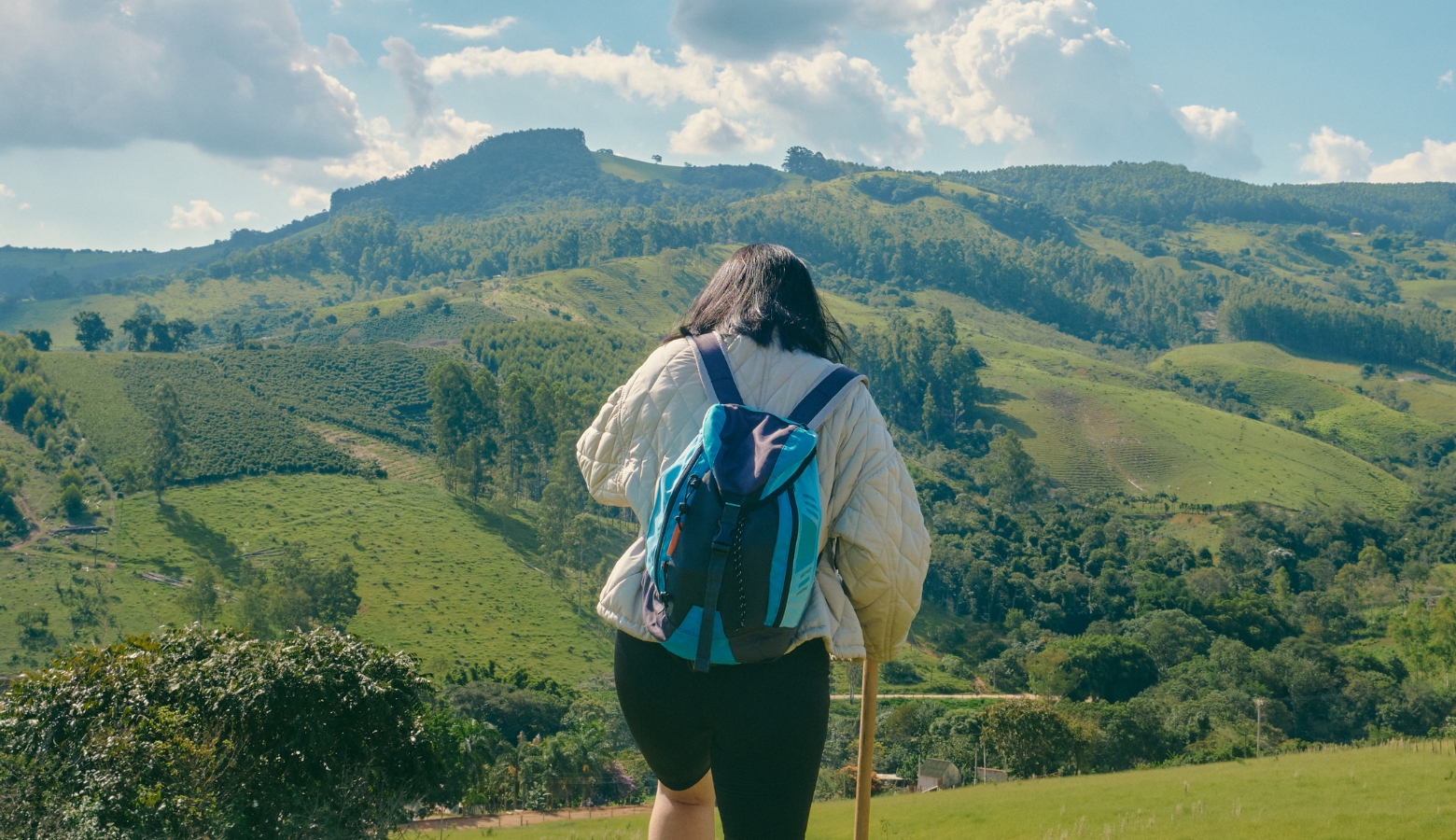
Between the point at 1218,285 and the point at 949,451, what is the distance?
11073 centimetres

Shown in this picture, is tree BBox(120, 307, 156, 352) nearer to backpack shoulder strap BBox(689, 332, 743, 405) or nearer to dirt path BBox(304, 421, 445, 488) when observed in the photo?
dirt path BBox(304, 421, 445, 488)

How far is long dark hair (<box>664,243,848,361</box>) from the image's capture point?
284 centimetres

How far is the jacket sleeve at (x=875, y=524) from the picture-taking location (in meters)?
2.60

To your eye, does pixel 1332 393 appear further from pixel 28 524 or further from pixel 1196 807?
pixel 28 524

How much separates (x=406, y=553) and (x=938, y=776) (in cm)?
3827

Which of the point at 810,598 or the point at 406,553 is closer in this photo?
the point at 810,598

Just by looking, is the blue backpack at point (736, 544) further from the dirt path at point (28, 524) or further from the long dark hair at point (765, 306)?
the dirt path at point (28, 524)

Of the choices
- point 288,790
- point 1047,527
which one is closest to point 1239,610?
point 1047,527

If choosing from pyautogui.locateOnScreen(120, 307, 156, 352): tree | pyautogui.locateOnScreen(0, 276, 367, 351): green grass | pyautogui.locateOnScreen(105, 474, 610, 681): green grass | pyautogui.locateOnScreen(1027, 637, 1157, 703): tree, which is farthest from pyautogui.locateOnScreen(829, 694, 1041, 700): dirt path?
pyautogui.locateOnScreen(0, 276, 367, 351): green grass

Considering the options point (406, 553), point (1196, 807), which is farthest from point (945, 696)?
point (1196, 807)

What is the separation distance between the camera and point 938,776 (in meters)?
32.9

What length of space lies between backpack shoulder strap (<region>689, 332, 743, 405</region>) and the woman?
0.02 m

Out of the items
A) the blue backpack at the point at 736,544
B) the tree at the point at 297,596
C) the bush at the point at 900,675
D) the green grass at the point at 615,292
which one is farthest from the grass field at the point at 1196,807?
the green grass at the point at 615,292

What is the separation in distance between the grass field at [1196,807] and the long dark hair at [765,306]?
8367 millimetres
